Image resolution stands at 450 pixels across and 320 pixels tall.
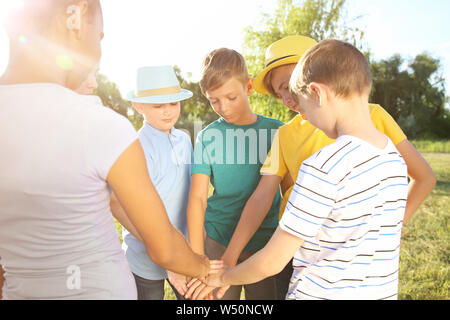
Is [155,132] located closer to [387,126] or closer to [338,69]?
[338,69]

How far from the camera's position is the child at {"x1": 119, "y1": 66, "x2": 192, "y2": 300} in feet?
7.92

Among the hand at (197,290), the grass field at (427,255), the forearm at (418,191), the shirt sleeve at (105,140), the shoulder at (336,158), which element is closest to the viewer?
the shirt sleeve at (105,140)

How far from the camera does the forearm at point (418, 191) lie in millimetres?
2137

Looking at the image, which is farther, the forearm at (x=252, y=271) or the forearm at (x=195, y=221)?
the forearm at (x=195, y=221)

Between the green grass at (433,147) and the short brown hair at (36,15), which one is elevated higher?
the short brown hair at (36,15)

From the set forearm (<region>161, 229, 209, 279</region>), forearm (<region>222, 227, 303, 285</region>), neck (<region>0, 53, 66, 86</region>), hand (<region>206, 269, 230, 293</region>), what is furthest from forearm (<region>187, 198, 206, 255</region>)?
neck (<region>0, 53, 66, 86</region>)

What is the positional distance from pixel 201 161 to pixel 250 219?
536 millimetres

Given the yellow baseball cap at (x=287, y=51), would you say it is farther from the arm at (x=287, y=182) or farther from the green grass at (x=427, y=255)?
the green grass at (x=427, y=255)

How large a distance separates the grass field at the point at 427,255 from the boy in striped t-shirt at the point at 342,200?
302 cm

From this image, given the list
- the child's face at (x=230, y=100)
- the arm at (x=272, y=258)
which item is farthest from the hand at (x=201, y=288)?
the child's face at (x=230, y=100)

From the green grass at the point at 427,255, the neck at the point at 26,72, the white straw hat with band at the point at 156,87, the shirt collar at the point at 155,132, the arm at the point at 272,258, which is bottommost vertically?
the green grass at the point at 427,255

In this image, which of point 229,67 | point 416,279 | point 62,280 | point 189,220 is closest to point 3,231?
point 62,280

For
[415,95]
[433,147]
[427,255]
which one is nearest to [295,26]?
[427,255]
